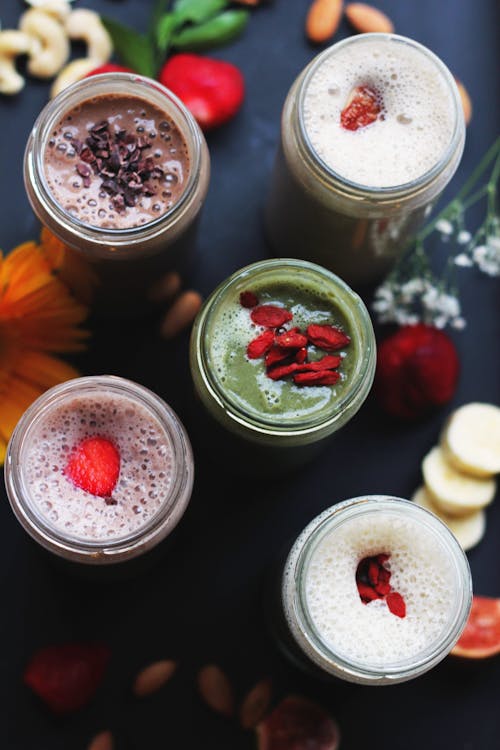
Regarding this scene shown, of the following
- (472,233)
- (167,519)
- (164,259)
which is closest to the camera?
(167,519)

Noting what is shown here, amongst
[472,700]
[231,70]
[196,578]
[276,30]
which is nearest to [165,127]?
[231,70]

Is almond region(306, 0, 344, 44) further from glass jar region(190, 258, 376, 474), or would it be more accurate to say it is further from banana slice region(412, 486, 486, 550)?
banana slice region(412, 486, 486, 550)

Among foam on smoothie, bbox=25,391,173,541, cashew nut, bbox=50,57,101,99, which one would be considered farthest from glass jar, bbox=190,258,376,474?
cashew nut, bbox=50,57,101,99

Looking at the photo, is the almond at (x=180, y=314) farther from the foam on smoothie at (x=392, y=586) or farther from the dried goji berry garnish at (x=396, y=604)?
the dried goji berry garnish at (x=396, y=604)

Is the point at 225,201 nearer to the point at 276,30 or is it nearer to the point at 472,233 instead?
the point at 276,30

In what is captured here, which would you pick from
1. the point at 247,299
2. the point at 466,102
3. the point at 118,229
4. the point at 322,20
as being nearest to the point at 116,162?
the point at 118,229

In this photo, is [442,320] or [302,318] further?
[442,320]

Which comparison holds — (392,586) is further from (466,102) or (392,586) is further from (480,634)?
(466,102)

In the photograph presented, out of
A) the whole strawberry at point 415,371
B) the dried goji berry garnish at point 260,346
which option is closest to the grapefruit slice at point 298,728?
the whole strawberry at point 415,371
